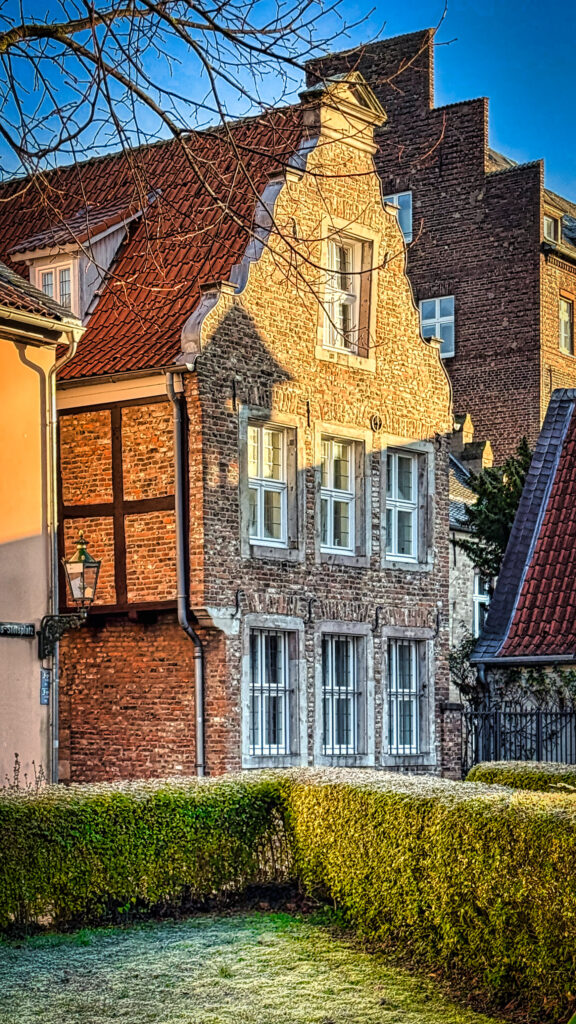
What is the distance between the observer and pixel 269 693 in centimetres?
2270

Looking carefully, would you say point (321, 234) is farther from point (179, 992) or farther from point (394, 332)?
point (179, 992)

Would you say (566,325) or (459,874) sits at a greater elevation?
(566,325)

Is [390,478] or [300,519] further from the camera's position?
[390,478]

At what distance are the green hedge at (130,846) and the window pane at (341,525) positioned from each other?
9.82 m

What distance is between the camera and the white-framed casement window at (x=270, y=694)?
22328mm

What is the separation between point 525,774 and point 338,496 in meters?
9.71

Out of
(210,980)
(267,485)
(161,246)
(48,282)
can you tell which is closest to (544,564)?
(267,485)

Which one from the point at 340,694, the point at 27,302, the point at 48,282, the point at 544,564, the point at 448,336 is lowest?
the point at 340,694

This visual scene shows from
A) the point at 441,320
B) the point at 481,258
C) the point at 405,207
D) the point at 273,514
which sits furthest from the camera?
the point at 405,207

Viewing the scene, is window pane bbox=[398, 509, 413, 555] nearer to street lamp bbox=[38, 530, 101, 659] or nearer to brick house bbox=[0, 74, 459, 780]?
brick house bbox=[0, 74, 459, 780]

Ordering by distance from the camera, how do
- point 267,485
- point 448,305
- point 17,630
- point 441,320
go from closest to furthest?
point 17,630 → point 267,485 → point 448,305 → point 441,320

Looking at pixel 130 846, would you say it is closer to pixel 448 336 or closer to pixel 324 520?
pixel 324 520

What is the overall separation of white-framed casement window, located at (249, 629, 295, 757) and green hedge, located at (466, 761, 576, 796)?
6.54m

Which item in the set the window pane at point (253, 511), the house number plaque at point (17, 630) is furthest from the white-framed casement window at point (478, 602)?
the house number plaque at point (17, 630)
